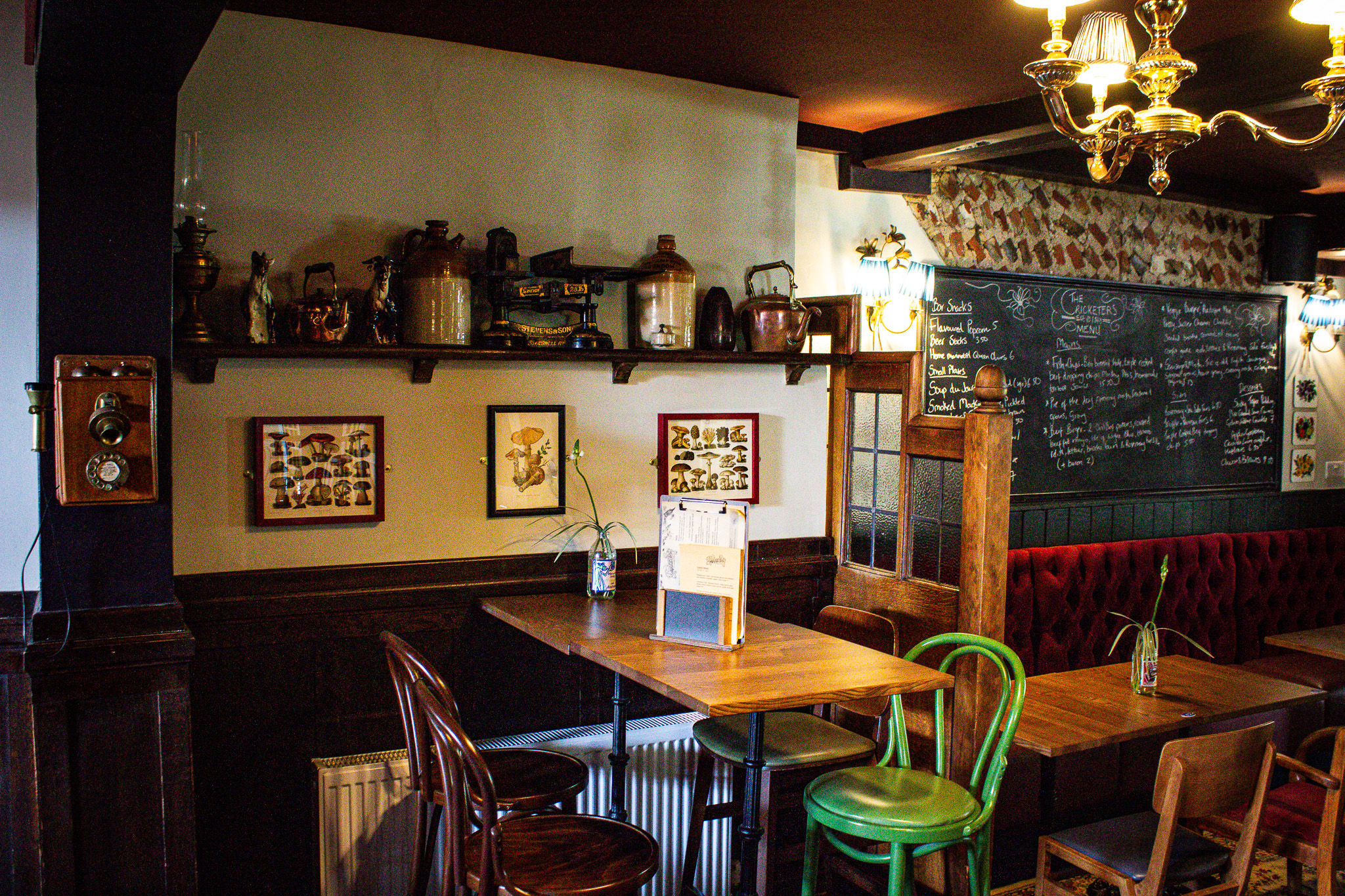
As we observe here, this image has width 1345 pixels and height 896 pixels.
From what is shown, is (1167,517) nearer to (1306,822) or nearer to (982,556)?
(1306,822)

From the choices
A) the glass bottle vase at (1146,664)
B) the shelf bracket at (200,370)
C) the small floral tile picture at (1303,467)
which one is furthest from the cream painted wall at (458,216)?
the small floral tile picture at (1303,467)

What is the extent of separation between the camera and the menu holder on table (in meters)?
2.92

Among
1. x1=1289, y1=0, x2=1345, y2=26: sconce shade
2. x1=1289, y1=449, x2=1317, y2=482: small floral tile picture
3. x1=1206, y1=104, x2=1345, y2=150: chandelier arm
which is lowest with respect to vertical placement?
x1=1289, y1=449, x2=1317, y2=482: small floral tile picture

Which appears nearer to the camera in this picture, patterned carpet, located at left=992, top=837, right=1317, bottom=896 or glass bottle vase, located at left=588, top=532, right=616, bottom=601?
glass bottle vase, located at left=588, top=532, right=616, bottom=601

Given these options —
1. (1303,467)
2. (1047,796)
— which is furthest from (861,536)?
(1303,467)

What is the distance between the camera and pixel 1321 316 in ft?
20.5

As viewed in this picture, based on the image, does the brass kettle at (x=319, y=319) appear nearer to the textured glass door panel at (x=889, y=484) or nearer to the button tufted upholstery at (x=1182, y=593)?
the textured glass door panel at (x=889, y=484)

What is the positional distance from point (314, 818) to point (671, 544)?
4.26 feet

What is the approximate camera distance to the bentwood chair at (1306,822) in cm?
298

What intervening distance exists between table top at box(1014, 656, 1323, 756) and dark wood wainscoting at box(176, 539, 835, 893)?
144 centimetres

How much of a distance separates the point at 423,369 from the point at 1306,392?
5276 millimetres

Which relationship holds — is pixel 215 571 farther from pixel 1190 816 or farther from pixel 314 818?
pixel 1190 816

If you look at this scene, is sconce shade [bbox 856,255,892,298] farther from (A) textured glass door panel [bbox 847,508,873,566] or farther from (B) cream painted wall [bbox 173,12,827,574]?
(A) textured glass door panel [bbox 847,508,873,566]

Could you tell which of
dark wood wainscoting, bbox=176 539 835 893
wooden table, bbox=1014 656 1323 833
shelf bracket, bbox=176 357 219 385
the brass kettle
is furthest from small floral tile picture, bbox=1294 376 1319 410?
shelf bracket, bbox=176 357 219 385
